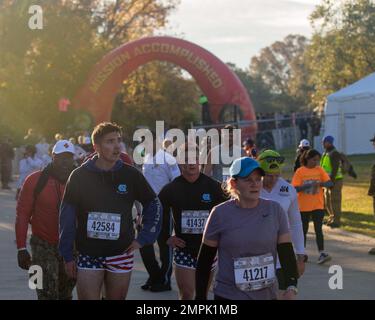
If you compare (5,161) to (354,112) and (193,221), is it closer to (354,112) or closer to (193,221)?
(354,112)

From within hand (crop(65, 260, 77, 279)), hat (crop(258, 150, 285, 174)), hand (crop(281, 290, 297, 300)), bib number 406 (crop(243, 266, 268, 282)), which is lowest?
hand (crop(281, 290, 297, 300))

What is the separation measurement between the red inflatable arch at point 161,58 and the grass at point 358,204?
11.4 feet

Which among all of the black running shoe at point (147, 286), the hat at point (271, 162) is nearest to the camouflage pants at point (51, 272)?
the hat at point (271, 162)

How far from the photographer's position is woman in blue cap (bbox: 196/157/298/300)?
578 cm

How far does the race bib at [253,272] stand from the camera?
5.75m

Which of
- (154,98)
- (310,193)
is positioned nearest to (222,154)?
(310,193)

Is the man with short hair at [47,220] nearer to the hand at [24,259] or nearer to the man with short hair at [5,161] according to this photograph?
the hand at [24,259]

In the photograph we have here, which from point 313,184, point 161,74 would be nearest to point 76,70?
point 161,74

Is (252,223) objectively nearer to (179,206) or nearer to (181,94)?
(179,206)

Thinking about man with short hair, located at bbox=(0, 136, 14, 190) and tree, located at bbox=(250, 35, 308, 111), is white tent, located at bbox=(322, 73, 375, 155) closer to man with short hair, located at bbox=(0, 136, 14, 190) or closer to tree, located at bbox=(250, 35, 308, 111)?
man with short hair, located at bbox=(0, 136, 14, 190)

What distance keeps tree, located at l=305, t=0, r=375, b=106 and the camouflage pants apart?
47.2 meters

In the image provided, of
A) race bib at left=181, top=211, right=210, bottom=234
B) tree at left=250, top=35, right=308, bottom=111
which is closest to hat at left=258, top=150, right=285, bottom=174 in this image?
race bib at left=181, top=211, right=210, bottom=234

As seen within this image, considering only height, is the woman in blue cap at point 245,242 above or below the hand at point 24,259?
above

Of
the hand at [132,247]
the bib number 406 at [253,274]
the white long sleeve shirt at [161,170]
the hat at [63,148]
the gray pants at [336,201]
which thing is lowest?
the gray pants at [336,201]
